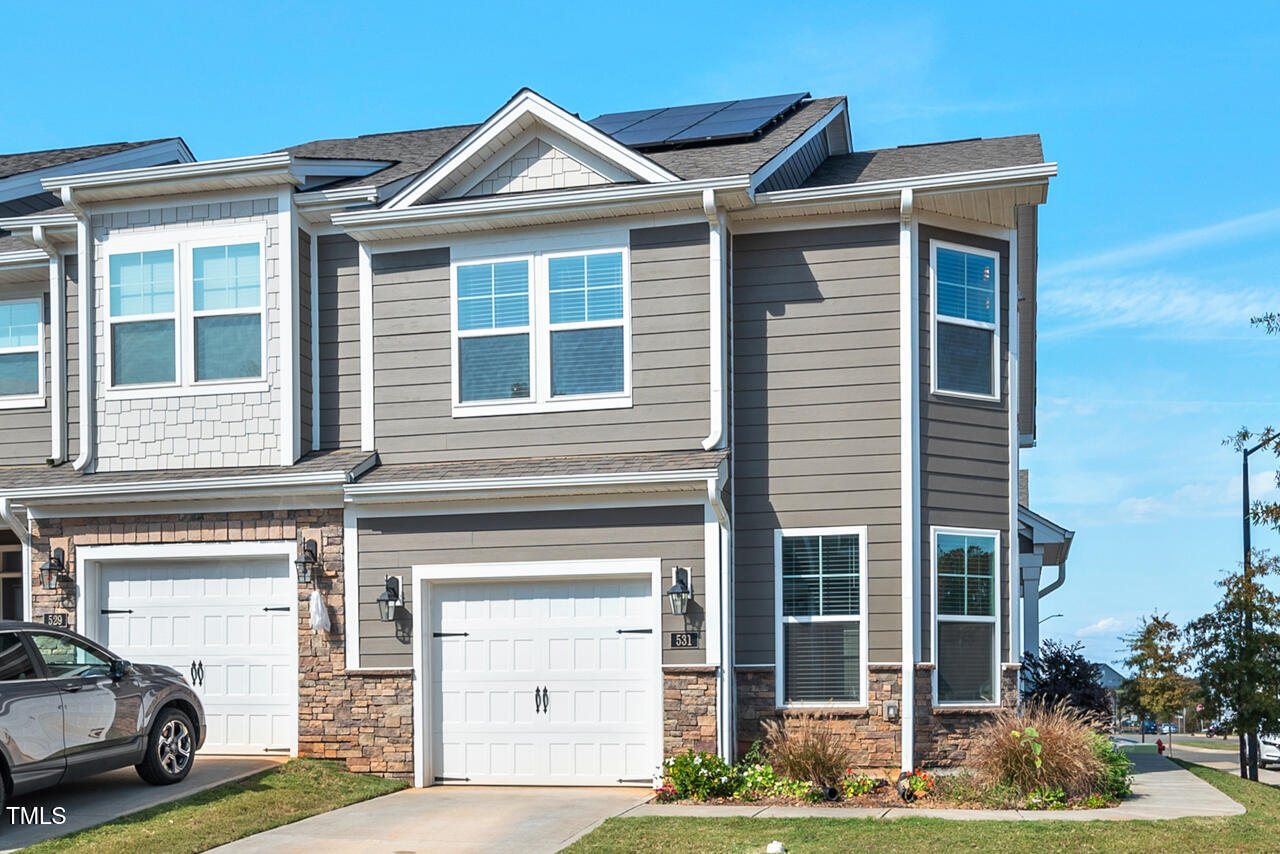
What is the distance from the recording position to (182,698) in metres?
12.1

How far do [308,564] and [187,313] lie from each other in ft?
10.1

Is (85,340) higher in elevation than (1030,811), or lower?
higher

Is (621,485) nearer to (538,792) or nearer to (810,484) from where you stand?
(810,484)

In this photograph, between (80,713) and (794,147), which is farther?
(794,147)

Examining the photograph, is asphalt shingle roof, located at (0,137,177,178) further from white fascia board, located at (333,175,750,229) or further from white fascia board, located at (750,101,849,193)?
white fascia board, located at (750,101,849,193)

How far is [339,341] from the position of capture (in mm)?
14367

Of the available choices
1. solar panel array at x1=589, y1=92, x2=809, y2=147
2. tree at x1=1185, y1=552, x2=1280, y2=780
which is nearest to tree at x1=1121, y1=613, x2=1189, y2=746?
tree at x1=1185, y1=552, x2=1280, y2=780

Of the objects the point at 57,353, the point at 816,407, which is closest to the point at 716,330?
the point at 816,407

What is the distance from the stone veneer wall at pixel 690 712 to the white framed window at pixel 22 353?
828 cm

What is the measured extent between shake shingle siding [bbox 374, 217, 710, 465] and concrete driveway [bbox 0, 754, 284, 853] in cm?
357

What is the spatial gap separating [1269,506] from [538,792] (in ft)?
36.3

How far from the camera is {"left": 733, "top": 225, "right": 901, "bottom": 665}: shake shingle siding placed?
519 inches

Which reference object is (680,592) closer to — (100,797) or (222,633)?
(222,633)

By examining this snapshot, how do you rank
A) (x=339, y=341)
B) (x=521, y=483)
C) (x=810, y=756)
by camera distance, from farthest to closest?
(x=339, y=341), (x=521, y=483), (x=810, y=756)
